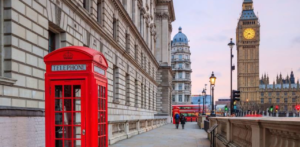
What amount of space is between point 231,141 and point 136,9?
20816 mm

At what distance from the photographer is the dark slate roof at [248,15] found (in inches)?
7165

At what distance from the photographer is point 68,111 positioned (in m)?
7.26

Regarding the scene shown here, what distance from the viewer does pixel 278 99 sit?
183 m

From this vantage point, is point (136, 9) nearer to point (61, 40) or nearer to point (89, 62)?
point (61, 40)

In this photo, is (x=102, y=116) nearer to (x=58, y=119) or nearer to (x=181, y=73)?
(x=58, y=119)

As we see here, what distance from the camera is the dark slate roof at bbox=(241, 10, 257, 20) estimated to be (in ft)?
597

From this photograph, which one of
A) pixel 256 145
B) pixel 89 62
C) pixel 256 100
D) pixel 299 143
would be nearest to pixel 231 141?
pixel 256 145

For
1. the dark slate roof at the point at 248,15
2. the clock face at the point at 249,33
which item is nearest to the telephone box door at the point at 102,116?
the clock face at the point at 249,33

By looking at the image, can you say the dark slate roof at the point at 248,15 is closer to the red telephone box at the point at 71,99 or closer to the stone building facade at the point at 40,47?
the stone building facade at the point at 40,47

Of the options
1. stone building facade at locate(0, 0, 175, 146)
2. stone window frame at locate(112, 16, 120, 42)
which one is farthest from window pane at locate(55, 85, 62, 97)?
stone window frame at locate(112, 16, 120, 42)

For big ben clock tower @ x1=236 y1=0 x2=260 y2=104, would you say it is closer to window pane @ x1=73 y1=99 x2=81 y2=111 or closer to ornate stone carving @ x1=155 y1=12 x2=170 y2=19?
ornate stone carving @ x1=155 y1=12 x2=170 y2=19

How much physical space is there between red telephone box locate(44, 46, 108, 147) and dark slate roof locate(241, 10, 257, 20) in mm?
182706

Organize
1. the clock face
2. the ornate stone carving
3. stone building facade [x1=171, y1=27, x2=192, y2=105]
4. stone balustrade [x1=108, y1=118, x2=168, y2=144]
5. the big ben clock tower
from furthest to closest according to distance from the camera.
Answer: the clock face < the big ben clock tower < stone building facade [x1=171, y1=27, x2=192, y2=105] < the ornate stone carving < stone balustrade [x1=108, y1=118, x2=168, y2=144]

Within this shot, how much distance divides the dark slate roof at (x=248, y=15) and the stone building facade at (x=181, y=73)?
60718 millimetres
